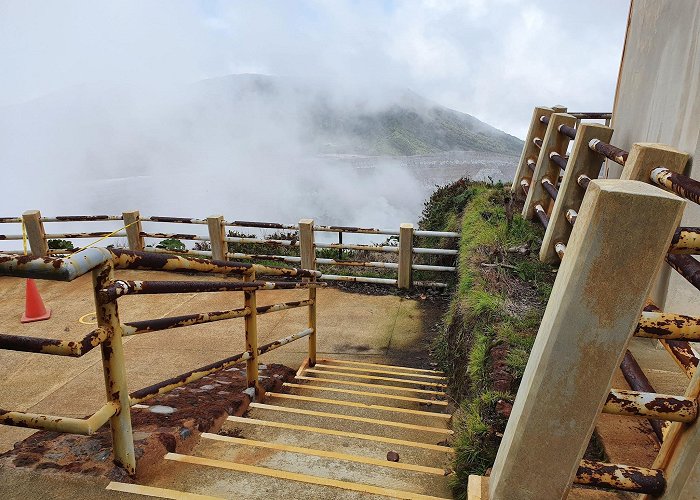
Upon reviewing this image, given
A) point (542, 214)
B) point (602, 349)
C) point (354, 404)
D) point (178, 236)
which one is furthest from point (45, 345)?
point (178, 236)

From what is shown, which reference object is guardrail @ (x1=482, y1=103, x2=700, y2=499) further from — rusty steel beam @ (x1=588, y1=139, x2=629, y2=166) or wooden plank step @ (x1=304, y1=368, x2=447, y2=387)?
wooden plank step @ (x1=304, y1=368, x2=447, y2=387)

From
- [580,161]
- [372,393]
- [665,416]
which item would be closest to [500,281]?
[580,161]

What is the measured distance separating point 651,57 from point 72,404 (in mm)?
5778

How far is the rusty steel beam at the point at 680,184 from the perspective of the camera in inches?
60.3

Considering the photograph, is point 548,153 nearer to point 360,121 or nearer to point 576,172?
point 576,172

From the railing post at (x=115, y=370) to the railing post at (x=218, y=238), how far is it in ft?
20.5

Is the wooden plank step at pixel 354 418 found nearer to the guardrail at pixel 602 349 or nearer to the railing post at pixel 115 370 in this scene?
the railing post at pixel 115 370

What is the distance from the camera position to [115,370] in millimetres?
1829

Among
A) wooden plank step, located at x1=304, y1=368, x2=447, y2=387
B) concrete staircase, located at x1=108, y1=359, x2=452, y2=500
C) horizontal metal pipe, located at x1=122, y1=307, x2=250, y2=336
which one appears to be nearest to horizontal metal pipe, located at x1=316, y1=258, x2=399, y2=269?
wooden plank step, located at x1=304, y1=368, x2=447, y2=387

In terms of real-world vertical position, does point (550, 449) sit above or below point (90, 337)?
below

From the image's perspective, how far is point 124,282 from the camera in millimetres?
1795

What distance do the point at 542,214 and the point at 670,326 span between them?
4.80 metres

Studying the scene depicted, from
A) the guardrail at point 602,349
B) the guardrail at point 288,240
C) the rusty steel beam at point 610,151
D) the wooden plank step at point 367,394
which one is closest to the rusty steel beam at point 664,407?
the guardrail at point 602,349

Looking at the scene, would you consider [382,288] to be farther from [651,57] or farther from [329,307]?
[651,57]
